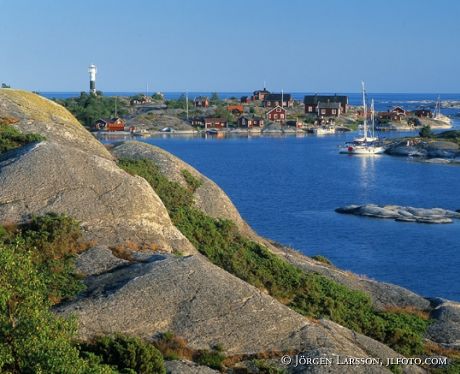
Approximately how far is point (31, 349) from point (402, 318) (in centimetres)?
1352

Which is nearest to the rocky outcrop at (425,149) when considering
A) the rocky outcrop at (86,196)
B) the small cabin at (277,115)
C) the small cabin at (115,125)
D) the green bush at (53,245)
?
the small cabin at (277,115)

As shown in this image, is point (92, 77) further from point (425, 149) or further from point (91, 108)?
point (425, 149)

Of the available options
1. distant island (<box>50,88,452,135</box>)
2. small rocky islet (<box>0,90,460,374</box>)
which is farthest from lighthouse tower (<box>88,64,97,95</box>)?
small rocky islet (<box>0,90,460,374</box>)

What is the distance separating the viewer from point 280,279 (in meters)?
21.8

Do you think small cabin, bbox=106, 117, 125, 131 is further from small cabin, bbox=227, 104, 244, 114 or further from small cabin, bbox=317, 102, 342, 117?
small cabin, bbox=317, 102, 342, 117

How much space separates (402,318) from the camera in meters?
21.8

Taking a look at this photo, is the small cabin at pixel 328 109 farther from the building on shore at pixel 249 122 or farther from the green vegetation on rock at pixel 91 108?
the green vegetation on rock at pixel 91 108

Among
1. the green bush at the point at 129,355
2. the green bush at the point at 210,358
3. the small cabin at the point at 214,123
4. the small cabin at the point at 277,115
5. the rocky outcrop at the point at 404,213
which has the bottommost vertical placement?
the rocky outcrop at the point at 404,213

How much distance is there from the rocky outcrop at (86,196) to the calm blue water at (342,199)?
18.8 metres

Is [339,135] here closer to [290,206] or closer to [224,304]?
[290,206]

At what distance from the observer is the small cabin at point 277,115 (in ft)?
519

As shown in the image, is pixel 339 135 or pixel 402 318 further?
pixel 339 135

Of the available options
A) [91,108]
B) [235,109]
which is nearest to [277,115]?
[235,109]

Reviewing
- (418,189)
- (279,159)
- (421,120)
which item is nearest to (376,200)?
(418,189)
